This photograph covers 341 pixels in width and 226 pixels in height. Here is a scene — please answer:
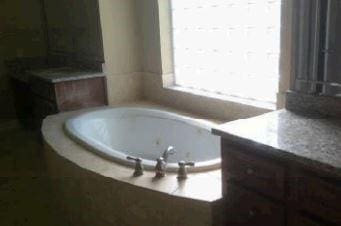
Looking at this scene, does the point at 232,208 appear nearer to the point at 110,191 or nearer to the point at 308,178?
→ the point at 308,178

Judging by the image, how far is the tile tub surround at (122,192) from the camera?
157cm

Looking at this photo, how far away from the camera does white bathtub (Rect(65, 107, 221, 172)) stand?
98.5 inches

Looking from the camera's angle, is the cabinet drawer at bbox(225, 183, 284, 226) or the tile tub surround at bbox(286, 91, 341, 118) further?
the tile tub surround at bbox(286, 91, 341, 118)

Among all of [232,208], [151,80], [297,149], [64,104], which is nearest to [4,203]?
[64,104]

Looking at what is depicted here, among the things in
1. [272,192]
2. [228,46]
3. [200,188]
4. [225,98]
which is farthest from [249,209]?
[228,46]

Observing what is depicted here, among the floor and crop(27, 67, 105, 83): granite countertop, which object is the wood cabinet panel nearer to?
crop(27, 67, 105, 83): granite countertop

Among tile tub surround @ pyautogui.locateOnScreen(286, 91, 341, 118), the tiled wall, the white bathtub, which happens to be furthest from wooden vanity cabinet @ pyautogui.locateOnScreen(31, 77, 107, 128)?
tile tub surround @ pyautogui.locateOnScreen(286, 91, 341, 118)

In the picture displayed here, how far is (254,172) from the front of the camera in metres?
1.33

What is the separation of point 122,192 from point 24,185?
1.62 m

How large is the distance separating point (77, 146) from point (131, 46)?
1410mm

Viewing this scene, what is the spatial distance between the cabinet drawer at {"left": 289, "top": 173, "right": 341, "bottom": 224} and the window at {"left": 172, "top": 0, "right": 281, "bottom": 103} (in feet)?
4.11

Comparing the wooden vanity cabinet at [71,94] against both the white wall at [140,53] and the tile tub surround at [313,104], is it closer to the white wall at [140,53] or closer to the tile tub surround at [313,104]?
the white wall at [140,53]

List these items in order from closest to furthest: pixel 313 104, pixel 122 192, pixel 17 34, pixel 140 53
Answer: pixel 313 104 → pixel 122 192 → pixel 140 53 → pixel 17 34

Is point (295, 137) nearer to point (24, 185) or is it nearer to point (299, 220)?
point (299, 220)
